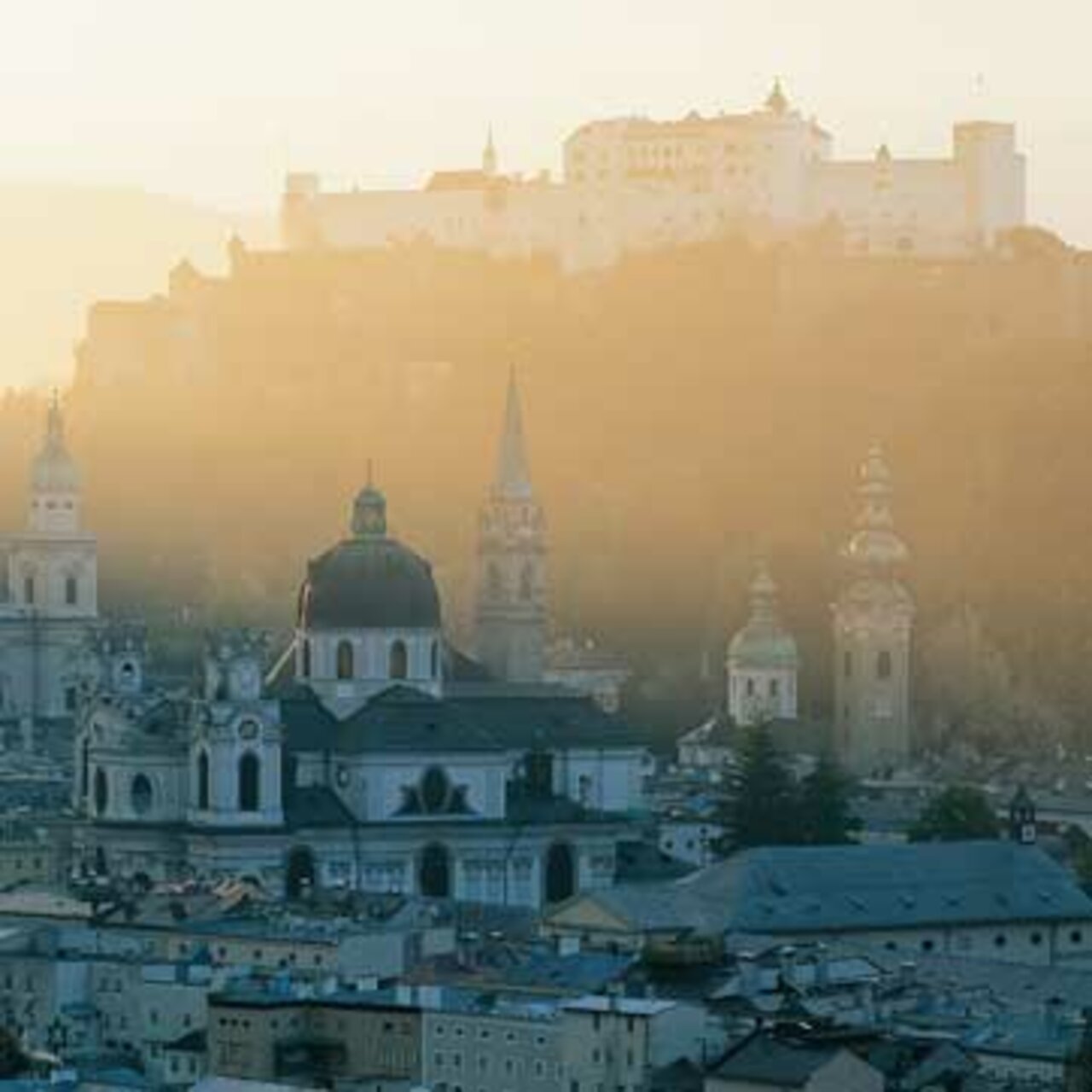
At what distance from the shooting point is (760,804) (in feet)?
294

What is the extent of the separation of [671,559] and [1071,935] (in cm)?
4019

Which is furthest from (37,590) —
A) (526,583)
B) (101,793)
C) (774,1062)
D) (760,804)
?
(774,1062)

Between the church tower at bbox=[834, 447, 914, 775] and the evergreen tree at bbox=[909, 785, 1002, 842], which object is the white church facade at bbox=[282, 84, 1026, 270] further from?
the evergreen tree at bbox=[909, 785, 1002, 842]

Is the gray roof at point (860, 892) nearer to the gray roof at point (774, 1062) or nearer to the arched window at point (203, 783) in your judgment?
the arched window at point (203, 783)

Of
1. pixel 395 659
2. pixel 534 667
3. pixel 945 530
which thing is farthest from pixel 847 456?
pixel 395 659

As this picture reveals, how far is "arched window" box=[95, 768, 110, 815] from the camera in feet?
284

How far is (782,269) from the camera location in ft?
416

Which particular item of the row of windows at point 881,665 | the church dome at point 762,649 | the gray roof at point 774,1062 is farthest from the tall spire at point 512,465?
the gray roof at point 774,1062

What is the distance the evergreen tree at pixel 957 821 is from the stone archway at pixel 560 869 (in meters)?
4.34

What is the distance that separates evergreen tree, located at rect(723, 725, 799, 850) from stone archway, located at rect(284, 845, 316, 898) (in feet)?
18.6

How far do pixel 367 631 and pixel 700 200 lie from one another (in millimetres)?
38621

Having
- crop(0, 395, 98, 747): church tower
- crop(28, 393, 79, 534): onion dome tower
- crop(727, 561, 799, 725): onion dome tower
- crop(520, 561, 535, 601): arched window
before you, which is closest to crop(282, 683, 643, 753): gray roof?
crop(520, 561, 535, 601): arched window

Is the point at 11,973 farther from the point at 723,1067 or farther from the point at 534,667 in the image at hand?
the point at 534,667

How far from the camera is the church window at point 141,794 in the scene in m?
86.2
